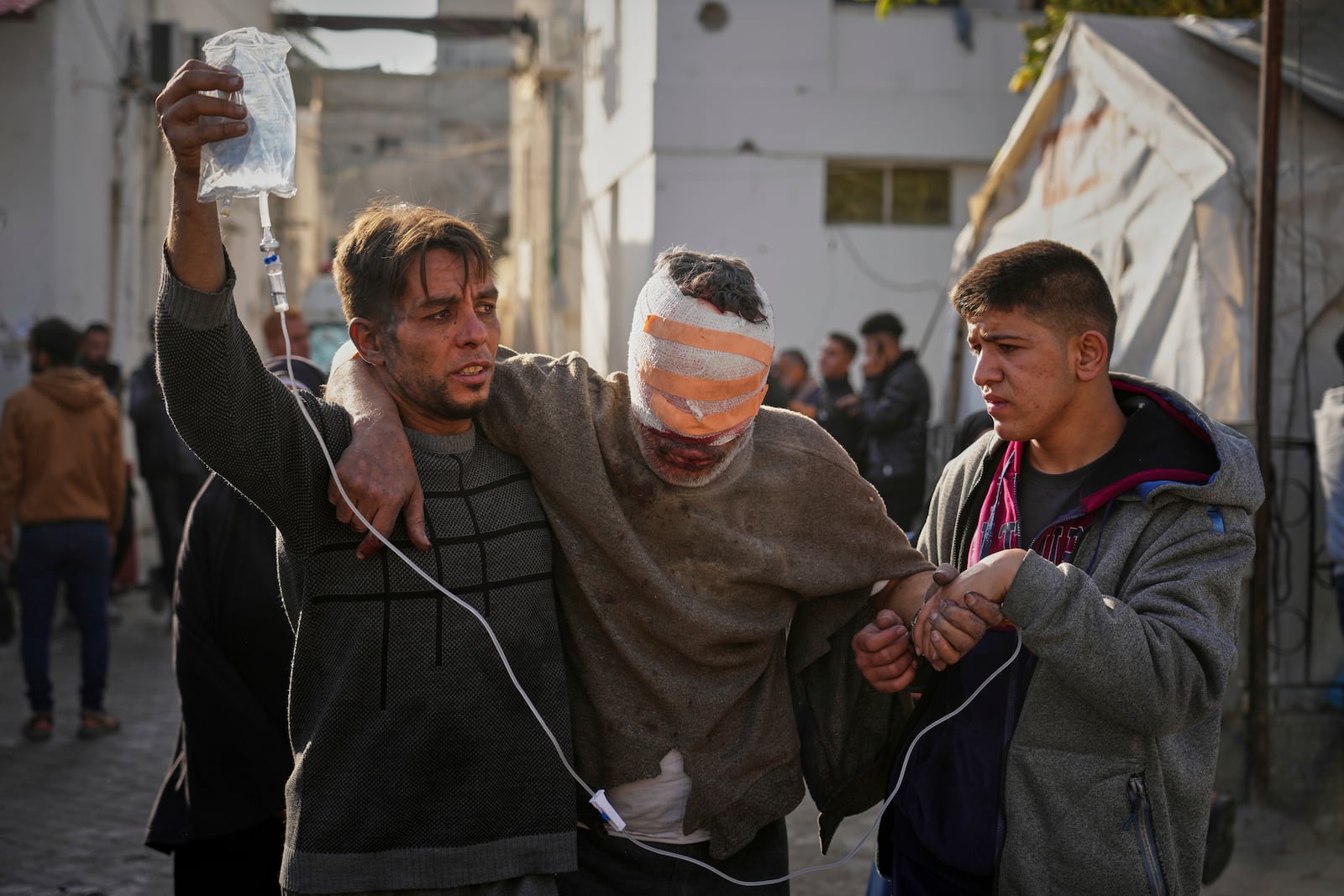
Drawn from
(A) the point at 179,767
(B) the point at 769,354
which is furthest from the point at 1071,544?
(A) the point at 179,767

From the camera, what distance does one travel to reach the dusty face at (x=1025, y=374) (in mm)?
2861

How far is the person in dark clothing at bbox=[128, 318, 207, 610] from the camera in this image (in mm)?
9562

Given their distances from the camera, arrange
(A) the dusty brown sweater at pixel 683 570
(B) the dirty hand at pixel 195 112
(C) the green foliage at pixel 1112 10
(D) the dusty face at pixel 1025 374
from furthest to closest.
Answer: (C) the green foliage at pixel 1112 10 < (D) the dusty face at pixel 1025 374 < (A) the dusty brown sweater at pixel 683 570 < (B) the dirty hand at pixel 195 112

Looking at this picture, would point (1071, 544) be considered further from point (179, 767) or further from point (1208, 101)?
point (1208, 101)

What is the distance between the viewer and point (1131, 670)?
2.48 metres

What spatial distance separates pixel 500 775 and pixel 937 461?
20.6 ft

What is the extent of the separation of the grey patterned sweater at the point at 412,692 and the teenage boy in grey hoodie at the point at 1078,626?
75 cm

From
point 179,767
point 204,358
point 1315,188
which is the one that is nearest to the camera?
point 204,358

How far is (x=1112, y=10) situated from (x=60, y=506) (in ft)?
24.0

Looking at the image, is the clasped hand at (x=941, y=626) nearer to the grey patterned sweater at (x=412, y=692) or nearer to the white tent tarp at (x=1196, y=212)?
the grey patterned sweater at (x=412, y=692)

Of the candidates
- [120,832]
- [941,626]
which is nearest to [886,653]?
[941,626]

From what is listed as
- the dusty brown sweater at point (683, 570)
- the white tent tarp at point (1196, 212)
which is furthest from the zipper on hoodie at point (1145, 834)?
the white tent tarp at point (1196, 212)

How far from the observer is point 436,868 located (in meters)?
2.52

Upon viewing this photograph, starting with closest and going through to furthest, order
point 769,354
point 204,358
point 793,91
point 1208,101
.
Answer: point 204,358 → point 769,354 → point 1208,101 → point 793,91
